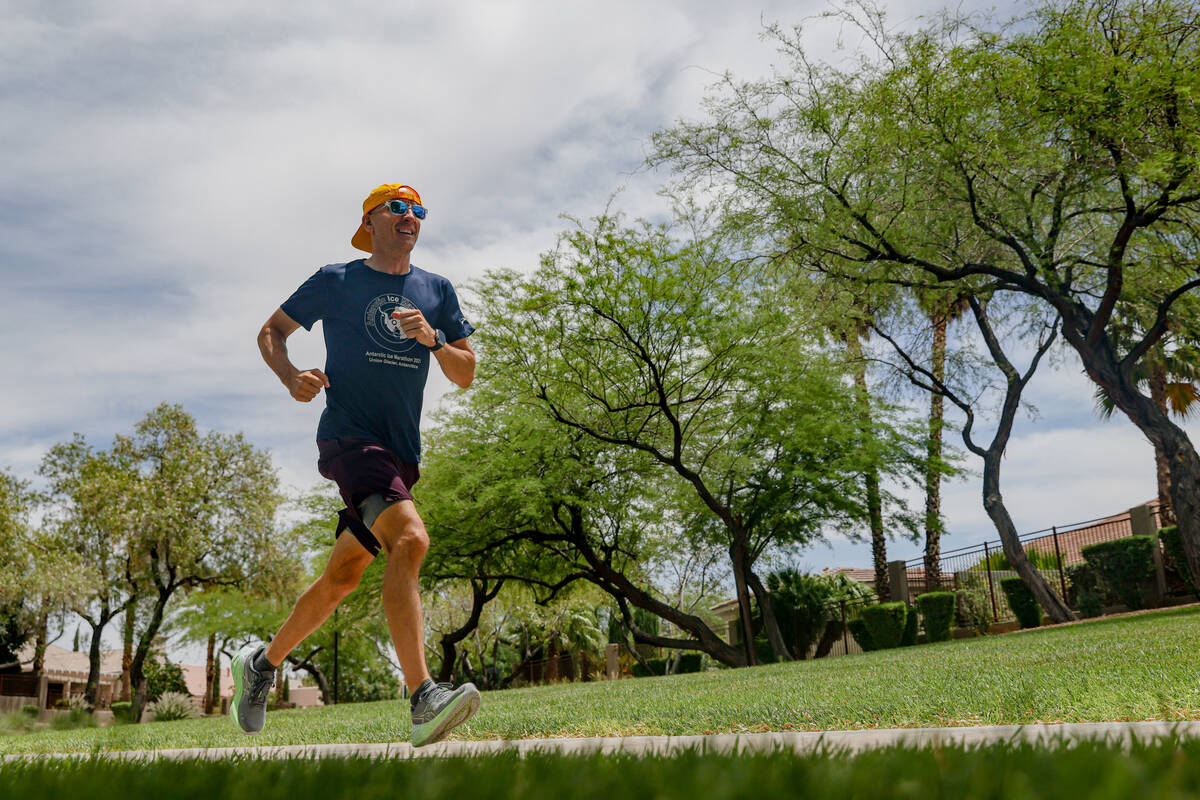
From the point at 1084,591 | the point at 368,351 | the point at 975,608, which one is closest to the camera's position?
the point at 368,351

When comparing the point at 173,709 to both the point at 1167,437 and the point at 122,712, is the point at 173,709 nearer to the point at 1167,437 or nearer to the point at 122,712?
the point at 122,712

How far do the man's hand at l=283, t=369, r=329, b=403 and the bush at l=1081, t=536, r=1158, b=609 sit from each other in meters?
21.4

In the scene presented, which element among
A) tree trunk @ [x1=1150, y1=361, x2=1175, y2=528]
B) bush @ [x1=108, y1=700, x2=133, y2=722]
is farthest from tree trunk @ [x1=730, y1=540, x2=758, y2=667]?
bush @ [x1=108, y1=700, x2=133, y2=722]

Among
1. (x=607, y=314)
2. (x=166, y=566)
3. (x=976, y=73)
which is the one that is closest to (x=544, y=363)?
(x=607, y=314)

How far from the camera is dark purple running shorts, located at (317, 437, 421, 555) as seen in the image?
4113mm

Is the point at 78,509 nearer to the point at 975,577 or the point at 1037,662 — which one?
the point at 975,577

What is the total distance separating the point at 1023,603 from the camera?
21.0 meters

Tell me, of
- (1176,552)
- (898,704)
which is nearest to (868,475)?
(1176,552)

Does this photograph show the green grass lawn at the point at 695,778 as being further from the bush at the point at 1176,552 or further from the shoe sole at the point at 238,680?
the bush at the point at 1176,552

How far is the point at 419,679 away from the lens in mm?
3910

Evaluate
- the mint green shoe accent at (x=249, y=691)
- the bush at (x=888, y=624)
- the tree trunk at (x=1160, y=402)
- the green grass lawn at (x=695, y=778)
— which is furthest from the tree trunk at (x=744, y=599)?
the green grass lawn at (x=695, y=778)

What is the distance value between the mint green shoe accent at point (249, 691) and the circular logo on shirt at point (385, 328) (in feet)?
5.58

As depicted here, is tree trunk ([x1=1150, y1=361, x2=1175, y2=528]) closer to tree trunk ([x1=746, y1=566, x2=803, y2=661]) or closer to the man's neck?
tree trunk ([x1=746, y1=566, x2=803, y2=661])

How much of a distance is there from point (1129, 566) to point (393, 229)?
843 inches
